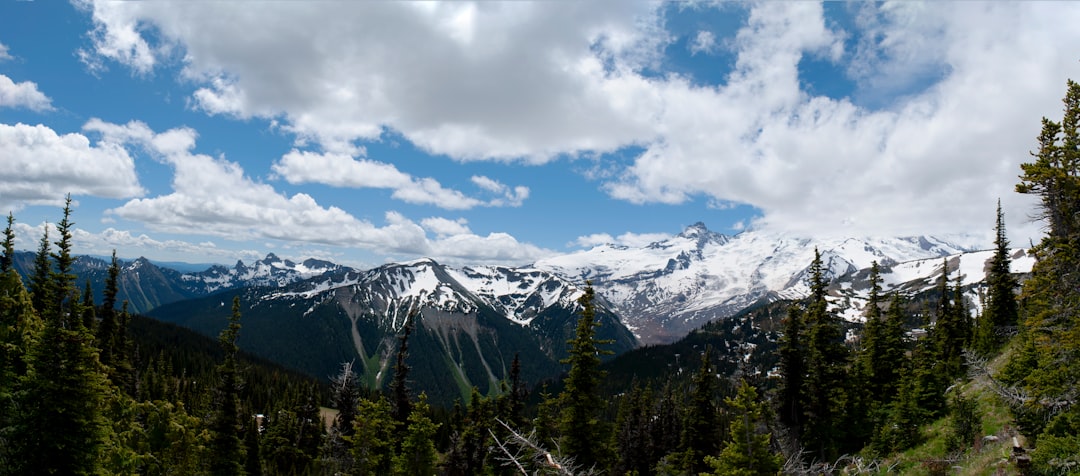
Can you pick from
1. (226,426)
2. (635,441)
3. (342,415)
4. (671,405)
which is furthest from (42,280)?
(671,405)

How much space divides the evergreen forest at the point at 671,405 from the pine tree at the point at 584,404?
0.11m

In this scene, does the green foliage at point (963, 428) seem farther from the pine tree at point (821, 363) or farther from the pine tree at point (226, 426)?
the pine tree at point (226, 426)

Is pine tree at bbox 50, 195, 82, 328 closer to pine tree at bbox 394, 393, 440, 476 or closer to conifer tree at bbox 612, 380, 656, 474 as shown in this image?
pine tree at bbox 394, 393, 440, 476

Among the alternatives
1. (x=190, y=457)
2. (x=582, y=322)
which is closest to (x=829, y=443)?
(x=582, y=322)

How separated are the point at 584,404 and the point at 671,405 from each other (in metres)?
43.0

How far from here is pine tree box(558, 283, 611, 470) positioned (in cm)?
2644

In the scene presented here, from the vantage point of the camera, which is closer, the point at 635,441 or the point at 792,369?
the point at 792,369

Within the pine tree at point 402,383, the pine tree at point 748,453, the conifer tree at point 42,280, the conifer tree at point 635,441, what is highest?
the conifer tree at point 42,280

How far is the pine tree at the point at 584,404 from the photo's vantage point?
2644 cm

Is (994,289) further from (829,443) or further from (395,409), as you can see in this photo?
(395,409)

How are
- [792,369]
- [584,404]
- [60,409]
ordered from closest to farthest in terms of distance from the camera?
[60,409] < [584,404] < [792,369]

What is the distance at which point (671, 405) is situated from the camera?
65.2 m

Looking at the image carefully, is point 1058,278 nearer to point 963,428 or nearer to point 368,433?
point 963,428

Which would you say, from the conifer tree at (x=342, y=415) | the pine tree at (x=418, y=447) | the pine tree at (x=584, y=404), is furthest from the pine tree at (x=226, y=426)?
the pine tree at (x=584, y=404)
